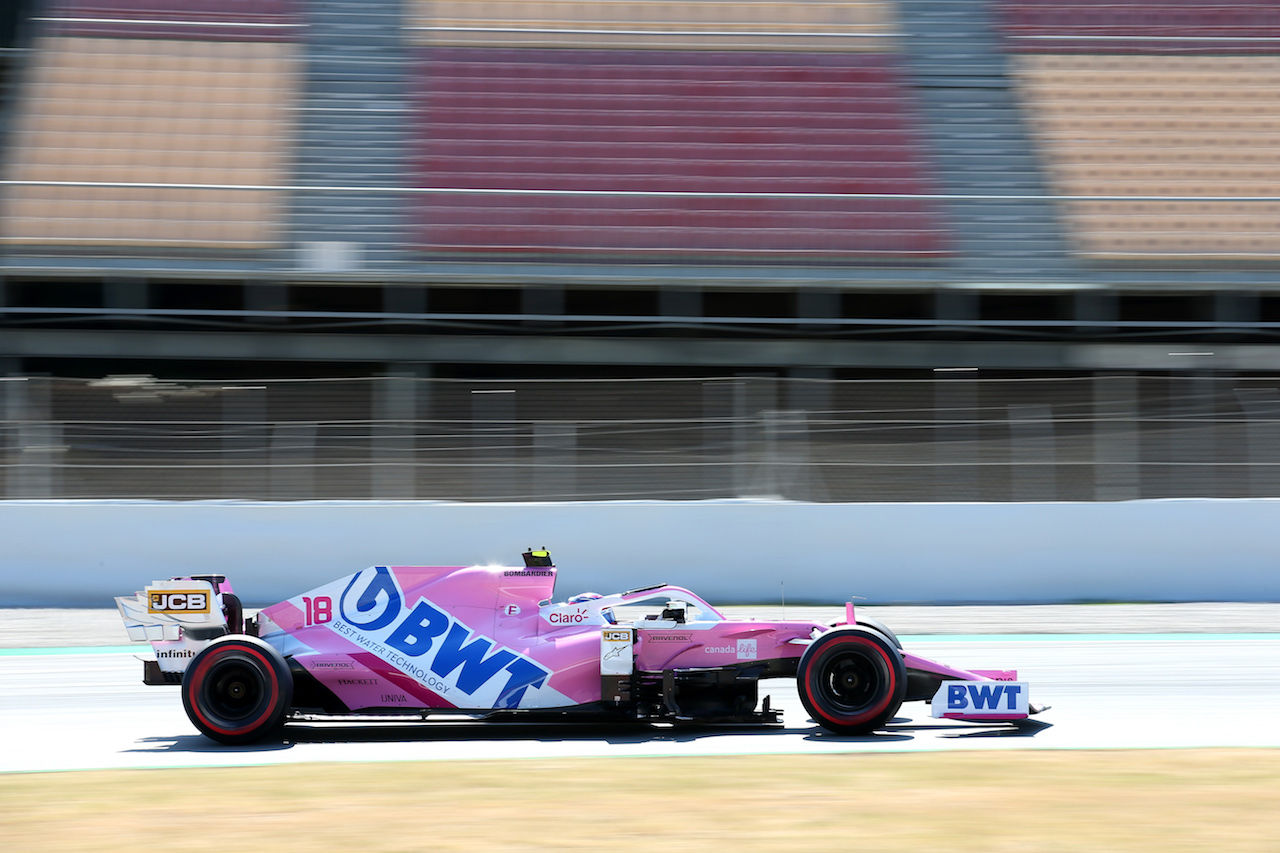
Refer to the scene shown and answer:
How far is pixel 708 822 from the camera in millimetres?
4496

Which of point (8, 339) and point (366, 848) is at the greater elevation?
point (8, 339)

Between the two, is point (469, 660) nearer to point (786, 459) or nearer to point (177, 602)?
point (177, 602)

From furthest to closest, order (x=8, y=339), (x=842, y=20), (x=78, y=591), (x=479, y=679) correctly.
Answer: (x=842, y=20), (x=8, y=339), (x=78, y=591), (x=479, y=679)

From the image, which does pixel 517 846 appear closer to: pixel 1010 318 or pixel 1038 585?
pixel 1038 585

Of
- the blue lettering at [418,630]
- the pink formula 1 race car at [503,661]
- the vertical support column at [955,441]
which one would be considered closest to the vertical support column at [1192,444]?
the vertical support column at [955,441]

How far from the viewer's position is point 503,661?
5984 millimetres

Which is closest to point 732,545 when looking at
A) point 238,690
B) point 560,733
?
point 560,733

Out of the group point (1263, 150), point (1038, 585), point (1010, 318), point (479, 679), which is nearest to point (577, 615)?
point (479, 679)

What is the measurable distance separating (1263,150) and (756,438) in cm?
1033

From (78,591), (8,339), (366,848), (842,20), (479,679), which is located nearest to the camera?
(366,848)

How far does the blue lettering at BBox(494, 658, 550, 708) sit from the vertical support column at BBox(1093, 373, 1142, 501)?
6.96 m

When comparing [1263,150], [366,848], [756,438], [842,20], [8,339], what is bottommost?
[366,848]

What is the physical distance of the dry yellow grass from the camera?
430 centimetres

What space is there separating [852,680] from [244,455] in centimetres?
685
